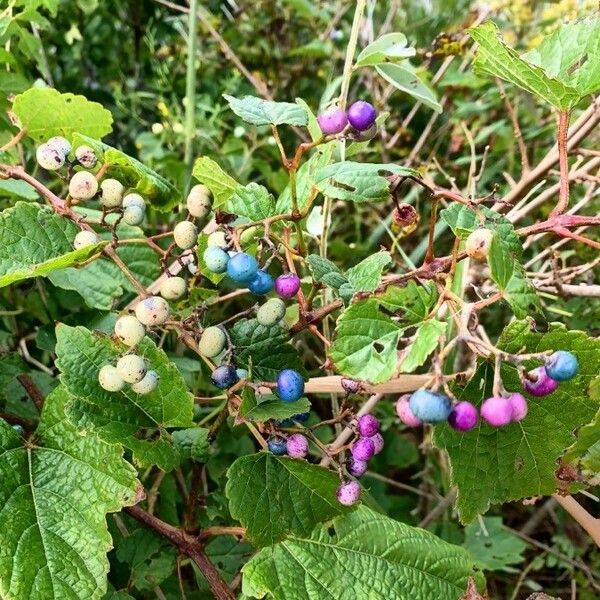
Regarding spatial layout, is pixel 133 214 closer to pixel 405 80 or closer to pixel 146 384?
pixel 146 384

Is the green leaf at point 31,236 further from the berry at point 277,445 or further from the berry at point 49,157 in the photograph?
the berry at point 277,445

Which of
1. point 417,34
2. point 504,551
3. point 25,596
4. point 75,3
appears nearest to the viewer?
point 25,596

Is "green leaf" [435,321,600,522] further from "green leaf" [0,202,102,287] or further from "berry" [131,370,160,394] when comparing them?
"green leaf" [0,202,102,287]

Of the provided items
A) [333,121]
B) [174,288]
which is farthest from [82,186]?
[333,121]

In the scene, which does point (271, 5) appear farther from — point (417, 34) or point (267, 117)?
point (267, 117)

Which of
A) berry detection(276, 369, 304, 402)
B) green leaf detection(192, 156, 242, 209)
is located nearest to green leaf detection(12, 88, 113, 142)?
green leaf detection(192, 156, 242, 209)

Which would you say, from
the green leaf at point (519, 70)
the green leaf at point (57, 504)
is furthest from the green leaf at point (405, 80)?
the green leaf at point (57, 504)

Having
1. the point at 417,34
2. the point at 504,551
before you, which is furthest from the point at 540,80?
the point at 417,34
